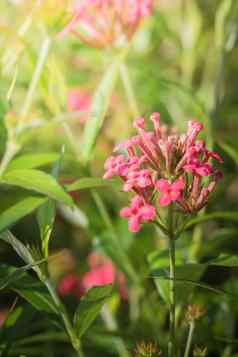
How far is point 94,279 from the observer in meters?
1.95

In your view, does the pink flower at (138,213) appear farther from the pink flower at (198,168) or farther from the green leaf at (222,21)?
the green leaf at (222,21)

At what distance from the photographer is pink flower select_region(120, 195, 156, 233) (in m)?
0.91

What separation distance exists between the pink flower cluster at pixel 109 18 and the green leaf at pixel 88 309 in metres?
0.52

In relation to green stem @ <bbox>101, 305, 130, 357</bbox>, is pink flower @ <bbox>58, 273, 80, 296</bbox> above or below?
below

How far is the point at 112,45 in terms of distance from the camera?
1.40 meters

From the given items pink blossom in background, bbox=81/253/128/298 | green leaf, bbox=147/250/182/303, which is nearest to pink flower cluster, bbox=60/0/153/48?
green leaf, bbox=147/250/182/303

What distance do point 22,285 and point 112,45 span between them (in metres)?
0.63

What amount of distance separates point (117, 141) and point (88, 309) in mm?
959

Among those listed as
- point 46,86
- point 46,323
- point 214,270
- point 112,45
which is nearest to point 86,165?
point 46,86

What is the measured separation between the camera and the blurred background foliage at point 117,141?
113cm

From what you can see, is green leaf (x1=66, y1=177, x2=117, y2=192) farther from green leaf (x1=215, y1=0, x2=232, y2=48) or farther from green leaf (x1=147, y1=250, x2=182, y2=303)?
green leaf (x1=215, y1=0, x2=232, y2=48)

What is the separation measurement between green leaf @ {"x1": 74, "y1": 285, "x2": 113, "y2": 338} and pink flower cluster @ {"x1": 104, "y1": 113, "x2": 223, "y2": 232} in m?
0.16

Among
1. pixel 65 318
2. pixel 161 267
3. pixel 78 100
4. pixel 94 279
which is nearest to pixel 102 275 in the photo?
pixel 94 279

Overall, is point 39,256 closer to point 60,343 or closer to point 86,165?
point 86,165
